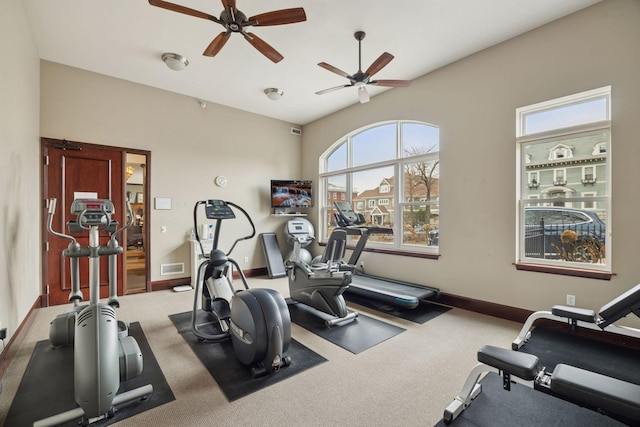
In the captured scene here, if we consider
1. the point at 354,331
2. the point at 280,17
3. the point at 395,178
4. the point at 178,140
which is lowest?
the point at 354,331

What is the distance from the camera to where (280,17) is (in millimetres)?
2551

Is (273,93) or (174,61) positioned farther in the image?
(273,93)

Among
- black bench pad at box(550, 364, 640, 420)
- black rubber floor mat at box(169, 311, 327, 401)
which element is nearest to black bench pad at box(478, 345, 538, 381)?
black bench pad at box(550, 364, 640, 420)

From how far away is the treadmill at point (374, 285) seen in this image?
140 inches

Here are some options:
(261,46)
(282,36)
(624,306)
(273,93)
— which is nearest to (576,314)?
(624,306)

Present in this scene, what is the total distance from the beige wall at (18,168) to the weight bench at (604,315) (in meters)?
4.69

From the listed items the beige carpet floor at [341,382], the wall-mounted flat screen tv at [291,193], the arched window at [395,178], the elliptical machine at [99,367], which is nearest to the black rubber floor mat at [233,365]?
the beige carpet floor at [341,382]

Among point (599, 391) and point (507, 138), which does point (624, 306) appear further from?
point (507, 138)

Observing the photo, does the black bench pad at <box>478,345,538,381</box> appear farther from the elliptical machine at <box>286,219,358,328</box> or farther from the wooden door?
the wooden door

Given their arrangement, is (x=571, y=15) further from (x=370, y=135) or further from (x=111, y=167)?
(x=111, y=167)

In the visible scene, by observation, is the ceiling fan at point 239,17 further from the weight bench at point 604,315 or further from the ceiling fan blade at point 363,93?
the weight bench at point 604,315

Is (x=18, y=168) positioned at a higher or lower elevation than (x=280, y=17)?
lower

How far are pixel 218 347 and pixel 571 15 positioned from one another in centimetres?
514

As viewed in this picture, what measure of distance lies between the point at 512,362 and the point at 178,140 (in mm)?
5613
